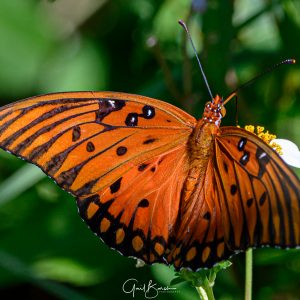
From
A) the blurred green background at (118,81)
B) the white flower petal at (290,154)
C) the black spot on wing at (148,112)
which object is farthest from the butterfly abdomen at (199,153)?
the blurred green background at (118,81)

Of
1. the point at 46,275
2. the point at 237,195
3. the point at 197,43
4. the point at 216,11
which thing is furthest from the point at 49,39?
the point at 237,195

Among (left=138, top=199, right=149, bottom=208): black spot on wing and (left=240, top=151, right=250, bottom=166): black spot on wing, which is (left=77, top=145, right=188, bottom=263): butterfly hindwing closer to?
(left=138, top=199, right=149, bottom=208): black spot on wing

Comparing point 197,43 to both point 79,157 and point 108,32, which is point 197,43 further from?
point 79,157

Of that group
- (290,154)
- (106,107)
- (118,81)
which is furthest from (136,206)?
(118,81)

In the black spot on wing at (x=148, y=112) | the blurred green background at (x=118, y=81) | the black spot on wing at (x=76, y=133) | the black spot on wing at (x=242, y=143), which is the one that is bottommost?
the black spot on wing at (x=242, y=143)

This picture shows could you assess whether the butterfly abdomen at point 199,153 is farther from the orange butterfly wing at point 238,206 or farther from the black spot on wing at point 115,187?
the black spot on wing at point 115,187

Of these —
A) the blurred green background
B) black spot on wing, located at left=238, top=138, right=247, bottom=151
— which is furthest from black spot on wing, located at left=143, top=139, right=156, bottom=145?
the blurred green background

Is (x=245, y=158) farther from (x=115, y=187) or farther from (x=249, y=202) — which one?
(x=115, y=187)
